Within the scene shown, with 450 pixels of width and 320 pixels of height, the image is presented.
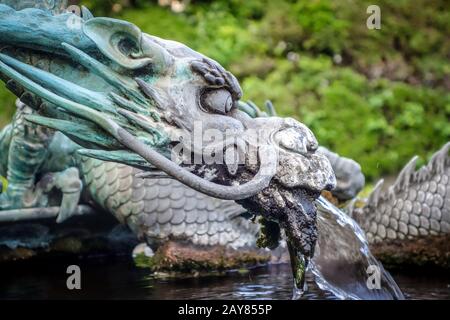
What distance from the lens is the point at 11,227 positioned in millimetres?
4773

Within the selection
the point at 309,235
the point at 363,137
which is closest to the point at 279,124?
the point at 309,235

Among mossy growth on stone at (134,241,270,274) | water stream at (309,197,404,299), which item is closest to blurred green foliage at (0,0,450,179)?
mossy growth on stone at (134,241,270,274)

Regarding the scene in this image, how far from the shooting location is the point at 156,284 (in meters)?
4.35

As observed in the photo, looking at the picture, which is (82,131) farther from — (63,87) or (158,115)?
(158,115)

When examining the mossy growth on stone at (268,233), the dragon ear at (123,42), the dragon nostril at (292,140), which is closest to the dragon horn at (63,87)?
the dragon ear at (123,42)

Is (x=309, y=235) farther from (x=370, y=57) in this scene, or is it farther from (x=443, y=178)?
(x=370, y=57)

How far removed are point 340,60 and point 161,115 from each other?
756 centimetres

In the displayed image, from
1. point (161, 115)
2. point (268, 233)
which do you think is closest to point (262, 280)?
point (268, 233)

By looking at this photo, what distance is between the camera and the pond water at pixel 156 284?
4.03 meters

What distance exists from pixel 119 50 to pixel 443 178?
7.36 feet

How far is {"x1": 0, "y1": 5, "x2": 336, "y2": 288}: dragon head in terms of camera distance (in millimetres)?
3049

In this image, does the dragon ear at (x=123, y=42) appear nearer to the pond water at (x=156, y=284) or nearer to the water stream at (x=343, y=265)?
the water stream at (x=343, y=265)

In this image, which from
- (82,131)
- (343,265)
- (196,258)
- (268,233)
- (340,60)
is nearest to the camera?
(82,131)
